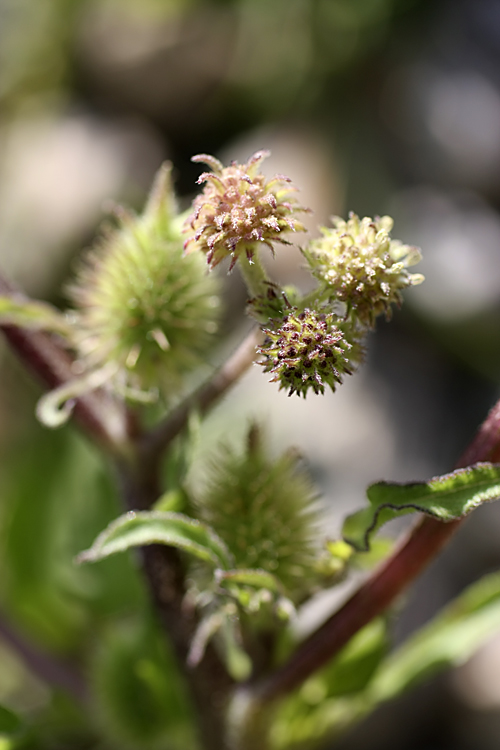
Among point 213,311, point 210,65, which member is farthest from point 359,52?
point 213,311

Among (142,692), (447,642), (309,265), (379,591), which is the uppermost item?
(309,265)

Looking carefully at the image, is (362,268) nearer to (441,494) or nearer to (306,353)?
(306,353)

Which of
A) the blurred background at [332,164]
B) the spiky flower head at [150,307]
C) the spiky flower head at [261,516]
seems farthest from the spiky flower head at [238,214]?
the blurred background at [332,164]

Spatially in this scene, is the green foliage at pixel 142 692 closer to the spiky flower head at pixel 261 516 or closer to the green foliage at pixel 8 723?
the green foliage at pixel 8 723

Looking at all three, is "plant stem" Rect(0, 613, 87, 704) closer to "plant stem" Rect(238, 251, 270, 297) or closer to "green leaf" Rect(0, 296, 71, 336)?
"green leaf" Rect(0, 296, 71, 336)

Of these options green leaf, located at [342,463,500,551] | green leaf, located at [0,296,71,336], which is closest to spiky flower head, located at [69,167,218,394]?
green leaf, located at [0,296,71,336]

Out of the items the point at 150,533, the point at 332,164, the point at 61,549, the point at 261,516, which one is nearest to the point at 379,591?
the point at 261,516
